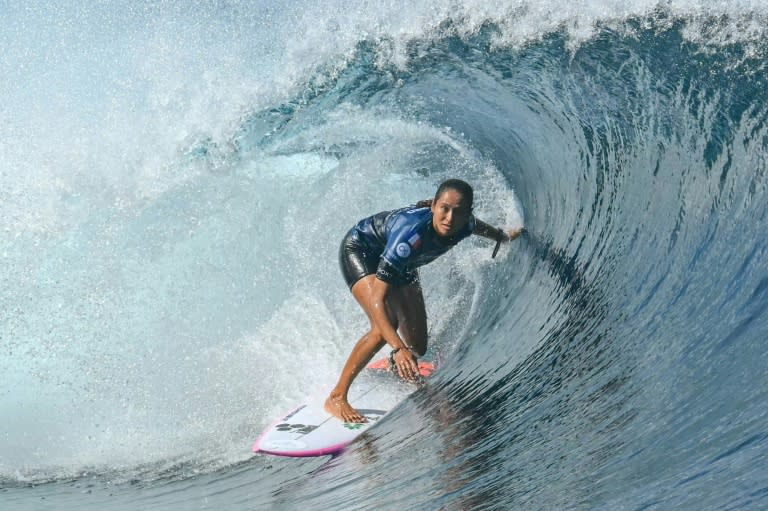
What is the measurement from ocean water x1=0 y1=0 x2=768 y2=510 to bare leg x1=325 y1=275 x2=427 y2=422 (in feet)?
1.12

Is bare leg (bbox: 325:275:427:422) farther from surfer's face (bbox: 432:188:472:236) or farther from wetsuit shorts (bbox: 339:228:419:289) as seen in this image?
surfer's face (bbox: 432:188:472:236)

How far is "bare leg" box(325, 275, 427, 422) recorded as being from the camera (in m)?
4.66

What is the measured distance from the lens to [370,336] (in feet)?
15.1

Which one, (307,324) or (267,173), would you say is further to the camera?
(267,173)

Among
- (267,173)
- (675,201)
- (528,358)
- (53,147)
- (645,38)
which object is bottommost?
(528,358)

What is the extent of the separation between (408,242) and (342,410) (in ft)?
3.68

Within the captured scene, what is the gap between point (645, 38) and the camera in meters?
6.95

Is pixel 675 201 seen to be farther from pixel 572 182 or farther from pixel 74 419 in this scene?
pixel 74 419

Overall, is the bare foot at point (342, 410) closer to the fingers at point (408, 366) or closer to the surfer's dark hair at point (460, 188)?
the fingers at point (408, 366)

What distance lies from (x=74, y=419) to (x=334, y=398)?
2.55 m

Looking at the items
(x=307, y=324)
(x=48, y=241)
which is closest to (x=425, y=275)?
(x=307, y=324)

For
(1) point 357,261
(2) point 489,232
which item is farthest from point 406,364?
(2) point 489,232

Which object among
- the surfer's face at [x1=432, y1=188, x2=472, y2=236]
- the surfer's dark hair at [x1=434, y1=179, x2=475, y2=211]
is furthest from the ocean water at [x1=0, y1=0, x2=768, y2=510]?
the surfer's dark hair at [x1=434, y1=179, x2=475, y2=211]

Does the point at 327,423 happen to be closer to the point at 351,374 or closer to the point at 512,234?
the point at 351,374
